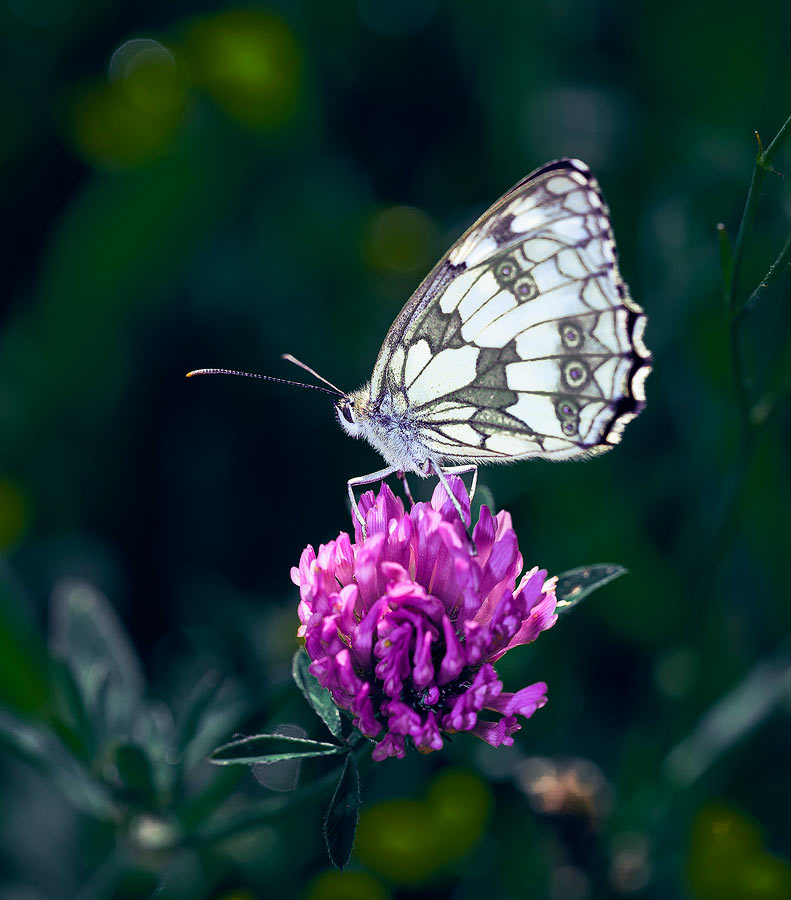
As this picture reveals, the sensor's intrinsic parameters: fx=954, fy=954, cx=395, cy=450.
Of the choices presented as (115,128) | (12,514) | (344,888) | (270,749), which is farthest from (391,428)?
(115,128)

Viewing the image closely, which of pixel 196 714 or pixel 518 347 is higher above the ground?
pixel 518 347

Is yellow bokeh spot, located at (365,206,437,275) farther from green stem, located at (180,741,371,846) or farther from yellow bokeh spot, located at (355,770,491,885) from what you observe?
green stem, located at (180,741,371,846)

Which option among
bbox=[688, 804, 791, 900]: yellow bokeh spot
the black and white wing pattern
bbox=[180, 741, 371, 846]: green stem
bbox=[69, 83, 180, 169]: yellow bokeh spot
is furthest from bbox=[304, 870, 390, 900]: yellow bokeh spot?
bbox=[69, 83, 180, 169]: yellow bokeh spot

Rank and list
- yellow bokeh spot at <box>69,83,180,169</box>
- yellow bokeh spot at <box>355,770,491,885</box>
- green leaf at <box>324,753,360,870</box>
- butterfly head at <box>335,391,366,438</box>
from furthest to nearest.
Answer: yellow bokeh spot at <box>69,83,180,169</box> → yellow bokeh spot at <box>355,770,491,885</box> → butterfly head at <box>335,391,366,438</box> → green leaf at <box>324,753,360,870</box>

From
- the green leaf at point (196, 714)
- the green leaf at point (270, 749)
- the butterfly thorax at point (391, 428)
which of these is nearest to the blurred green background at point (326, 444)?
the green leaf at point (196, 714)

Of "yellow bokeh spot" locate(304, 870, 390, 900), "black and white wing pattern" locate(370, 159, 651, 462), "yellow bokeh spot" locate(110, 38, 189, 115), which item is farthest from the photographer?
"yellow bokeh spot" locate(110, 38, 189, 115)

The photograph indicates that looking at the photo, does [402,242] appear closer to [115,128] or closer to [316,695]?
[115,128]
